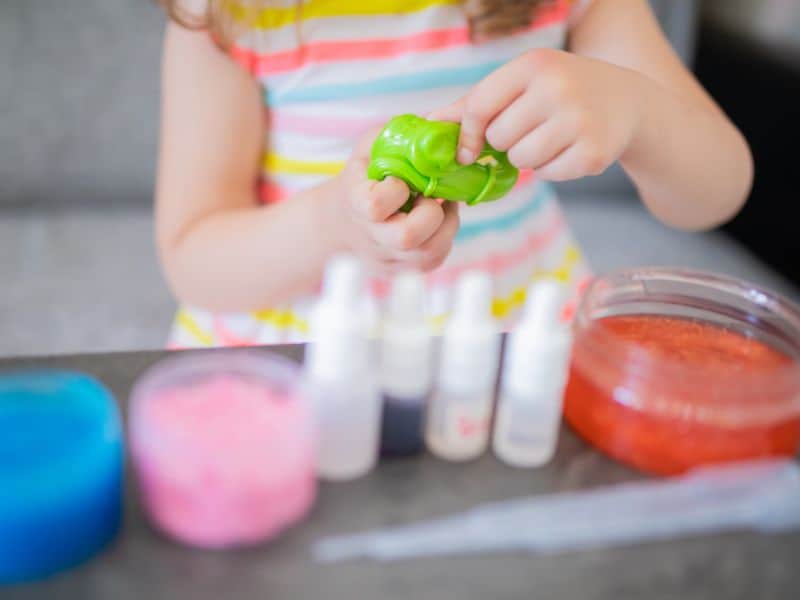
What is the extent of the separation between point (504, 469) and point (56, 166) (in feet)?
3.19

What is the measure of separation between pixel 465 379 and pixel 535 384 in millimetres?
34

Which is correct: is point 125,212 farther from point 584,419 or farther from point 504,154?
point 584,419

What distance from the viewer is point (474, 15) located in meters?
0.77

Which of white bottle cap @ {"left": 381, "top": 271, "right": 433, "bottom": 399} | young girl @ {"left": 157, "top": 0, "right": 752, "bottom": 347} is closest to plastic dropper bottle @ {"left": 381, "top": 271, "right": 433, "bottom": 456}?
white bottle cap @ {"left": 381, "top": 271, "right": 433, "bottom": 399}

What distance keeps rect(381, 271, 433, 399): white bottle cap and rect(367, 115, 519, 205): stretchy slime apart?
101mm

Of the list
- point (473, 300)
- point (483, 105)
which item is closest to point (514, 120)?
point (483, 105)

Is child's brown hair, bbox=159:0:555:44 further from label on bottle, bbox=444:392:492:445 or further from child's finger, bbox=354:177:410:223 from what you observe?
label on bottle, bbox=444:392:492:445

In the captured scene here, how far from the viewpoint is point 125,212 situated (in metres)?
1.27

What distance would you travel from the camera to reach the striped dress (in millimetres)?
752

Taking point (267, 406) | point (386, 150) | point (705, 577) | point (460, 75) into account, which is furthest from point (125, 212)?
point (705, 577)

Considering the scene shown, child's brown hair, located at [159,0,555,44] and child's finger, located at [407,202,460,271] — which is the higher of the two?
child's brown hair, located at [159,0,555,44]

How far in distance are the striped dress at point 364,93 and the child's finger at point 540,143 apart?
27 cm

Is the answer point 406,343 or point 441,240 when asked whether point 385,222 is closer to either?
→ point 441,240

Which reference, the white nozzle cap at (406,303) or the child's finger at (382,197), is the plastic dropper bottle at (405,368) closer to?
the white nozzle cap at (406,303)
